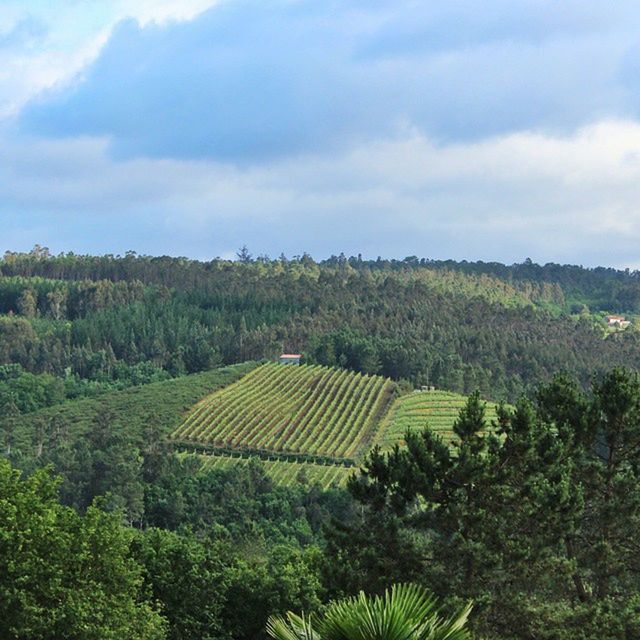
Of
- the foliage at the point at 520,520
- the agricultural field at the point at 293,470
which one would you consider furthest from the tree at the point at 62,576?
the agricultural field at the point at 293,470

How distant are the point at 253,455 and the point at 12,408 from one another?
3514 centimetres

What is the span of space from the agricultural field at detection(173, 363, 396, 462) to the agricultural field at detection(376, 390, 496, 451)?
1.32 metres

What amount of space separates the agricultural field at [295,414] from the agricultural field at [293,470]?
180 cm

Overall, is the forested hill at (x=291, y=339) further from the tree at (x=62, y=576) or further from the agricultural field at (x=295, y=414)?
the tree at (x=62, y=576)

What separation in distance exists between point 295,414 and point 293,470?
17.9m

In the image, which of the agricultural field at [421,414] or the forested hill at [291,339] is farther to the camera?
the forested hill at [291,339]

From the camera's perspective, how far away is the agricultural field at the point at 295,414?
359 ft

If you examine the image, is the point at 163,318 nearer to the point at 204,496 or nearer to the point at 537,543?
the point at 204,496

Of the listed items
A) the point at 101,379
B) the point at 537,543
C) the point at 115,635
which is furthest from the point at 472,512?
the point at 101,379

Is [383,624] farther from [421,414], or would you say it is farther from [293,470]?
[421,414]

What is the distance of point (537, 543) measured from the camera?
3177 centimetres

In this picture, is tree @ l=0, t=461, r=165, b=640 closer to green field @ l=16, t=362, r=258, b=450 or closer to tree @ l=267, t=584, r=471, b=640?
tree @ l=267, t=584, r=471, b=640

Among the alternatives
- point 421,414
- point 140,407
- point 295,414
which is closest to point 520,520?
point 421,414

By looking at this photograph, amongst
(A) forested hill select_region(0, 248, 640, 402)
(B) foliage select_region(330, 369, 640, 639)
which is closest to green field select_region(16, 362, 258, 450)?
(A) forested hill select_region(0, 248, 640, 402)
